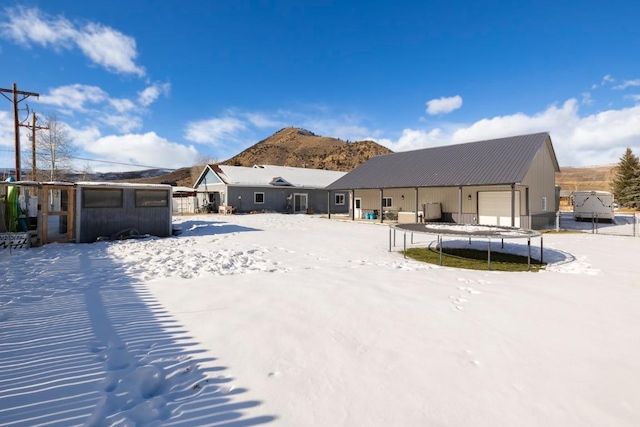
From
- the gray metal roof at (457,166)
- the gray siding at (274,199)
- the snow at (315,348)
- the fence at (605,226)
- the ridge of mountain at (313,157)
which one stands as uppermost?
the ridge of mountain at (313,157)

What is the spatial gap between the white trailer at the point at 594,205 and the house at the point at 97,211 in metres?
24.7

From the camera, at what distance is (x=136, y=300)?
202 inches

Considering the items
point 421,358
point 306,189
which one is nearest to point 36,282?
point 421,358

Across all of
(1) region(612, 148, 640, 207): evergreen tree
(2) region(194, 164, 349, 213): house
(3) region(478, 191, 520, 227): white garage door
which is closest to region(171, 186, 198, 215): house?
(2) region(194, 164, 349, 213): house

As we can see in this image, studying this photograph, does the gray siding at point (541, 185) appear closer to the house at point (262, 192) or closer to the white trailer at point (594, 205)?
the white trailer at point (594, 205)

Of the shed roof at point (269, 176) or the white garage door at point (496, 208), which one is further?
the shed roof at point (269, 176)

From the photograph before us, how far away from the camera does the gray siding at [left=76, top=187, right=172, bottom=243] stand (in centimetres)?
1154

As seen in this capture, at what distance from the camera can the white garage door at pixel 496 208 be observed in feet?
56.9

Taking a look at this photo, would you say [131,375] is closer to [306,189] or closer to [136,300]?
[136,300]

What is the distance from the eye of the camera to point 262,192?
30.3 m

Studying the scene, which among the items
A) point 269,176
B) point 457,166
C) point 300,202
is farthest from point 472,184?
point 269,176

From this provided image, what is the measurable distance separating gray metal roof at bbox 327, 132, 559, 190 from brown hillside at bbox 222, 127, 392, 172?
5459 cm

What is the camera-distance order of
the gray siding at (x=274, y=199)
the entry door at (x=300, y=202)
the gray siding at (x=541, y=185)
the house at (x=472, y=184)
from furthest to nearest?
the entry door at (x=300, y=202) < the gray siding at (x=274, y=199) < the gray siding at (x=541, y=185) < the house at (x=472, y=184)

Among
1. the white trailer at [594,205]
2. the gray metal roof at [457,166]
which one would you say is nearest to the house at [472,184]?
the gray metal roof at [457,166]
